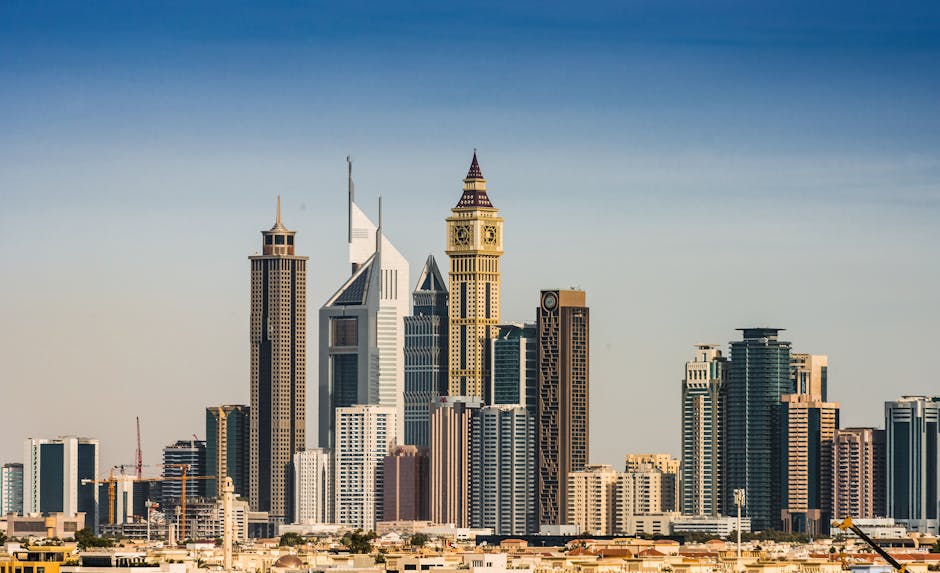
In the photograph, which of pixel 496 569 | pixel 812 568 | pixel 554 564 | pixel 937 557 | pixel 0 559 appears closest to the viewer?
pixel 0 559

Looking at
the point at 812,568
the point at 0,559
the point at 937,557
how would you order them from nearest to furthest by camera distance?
1. the point at 0,559
2. the point at 812,568
3. the point at 937,557

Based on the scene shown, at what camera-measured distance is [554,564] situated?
143625 mm

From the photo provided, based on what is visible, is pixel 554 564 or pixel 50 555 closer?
pixel 50 555

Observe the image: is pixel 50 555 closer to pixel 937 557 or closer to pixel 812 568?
pixel 812 568

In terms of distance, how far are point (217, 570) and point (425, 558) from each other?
11557mm

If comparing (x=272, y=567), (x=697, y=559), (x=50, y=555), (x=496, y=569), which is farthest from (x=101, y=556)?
(x=697, y=559)

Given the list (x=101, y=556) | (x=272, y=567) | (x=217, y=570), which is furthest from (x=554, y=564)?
(x=101, y=556)

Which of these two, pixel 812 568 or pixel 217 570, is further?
pixel 812 568

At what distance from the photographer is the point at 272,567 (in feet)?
449

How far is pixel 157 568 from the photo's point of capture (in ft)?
344

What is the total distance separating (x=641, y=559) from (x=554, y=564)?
4.36 metres

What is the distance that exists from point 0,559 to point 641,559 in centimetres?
4765

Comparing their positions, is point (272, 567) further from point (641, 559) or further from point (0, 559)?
point (0, 559)

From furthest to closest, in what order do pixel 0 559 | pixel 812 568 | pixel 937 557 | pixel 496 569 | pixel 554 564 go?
pixel 937 557, pixel 554 564, pixel 812 568, pixel 496 569, pixel 0 559
